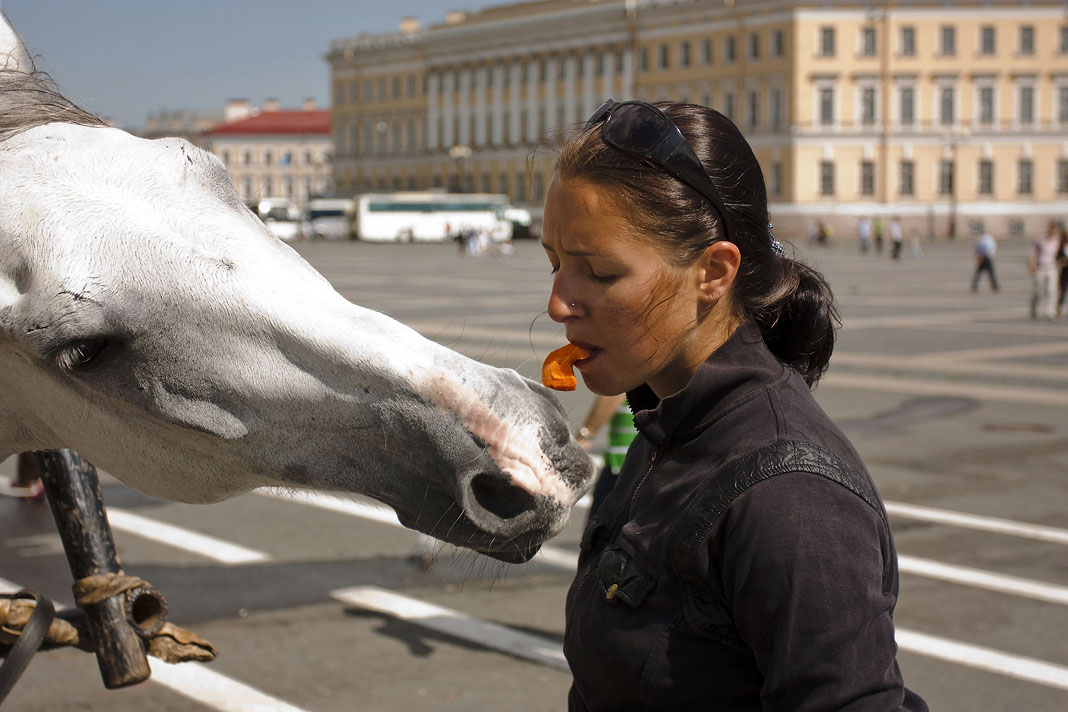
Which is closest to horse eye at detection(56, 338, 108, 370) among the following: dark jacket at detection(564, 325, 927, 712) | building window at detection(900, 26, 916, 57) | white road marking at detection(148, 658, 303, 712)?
dark jacket at detection(564, 325, 927, 712)

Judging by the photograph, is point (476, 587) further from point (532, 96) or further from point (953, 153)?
point (532, 96)

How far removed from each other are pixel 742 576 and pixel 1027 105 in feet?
297

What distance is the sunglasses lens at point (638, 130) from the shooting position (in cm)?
170

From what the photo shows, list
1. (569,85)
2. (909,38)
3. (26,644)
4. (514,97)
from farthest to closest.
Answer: (514,97), (569,85), (909,38), (26,644)

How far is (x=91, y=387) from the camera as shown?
1.64 m

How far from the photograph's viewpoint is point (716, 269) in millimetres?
1747

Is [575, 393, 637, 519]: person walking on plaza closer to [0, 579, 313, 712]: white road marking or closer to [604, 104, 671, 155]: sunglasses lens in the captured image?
[0, 579, 313, 712]: white road marking

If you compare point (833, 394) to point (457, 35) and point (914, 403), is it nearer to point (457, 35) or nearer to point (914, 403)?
point (914, 403)

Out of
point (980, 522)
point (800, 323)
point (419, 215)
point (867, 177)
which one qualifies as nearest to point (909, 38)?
point (867, 177)

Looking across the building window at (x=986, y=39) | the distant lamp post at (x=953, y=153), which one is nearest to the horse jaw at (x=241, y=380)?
the distant lamp post at (x=953, y=153)

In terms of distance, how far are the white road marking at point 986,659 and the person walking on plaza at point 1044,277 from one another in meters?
17.1

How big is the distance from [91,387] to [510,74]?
108m

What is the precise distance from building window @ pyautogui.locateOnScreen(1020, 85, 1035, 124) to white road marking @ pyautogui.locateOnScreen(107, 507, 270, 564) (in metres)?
85.5

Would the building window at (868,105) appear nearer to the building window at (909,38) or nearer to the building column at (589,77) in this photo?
the building window at (909,38)
